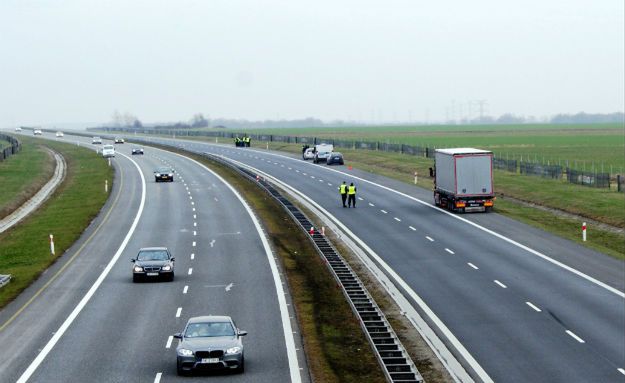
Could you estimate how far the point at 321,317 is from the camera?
34.7m

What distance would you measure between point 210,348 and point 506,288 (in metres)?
17.4

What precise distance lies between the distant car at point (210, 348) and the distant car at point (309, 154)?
96.6m

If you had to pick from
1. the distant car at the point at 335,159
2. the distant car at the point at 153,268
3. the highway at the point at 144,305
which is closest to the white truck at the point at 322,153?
the distant car at the point at 335,159

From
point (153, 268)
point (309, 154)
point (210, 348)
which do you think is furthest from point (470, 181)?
point (309, 154)

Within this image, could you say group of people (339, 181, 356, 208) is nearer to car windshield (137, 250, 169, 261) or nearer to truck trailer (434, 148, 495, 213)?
truck trailer (434, 148, 495, 213)

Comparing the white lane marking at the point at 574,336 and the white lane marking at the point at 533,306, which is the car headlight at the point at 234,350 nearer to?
the white lane marking at the point at 574,336

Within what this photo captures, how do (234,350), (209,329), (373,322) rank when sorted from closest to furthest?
1. (234,350)
2. (209,329)
3. (373,322)

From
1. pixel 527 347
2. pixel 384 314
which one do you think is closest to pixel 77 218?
pixel 384 314

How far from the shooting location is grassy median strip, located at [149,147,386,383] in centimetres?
2698

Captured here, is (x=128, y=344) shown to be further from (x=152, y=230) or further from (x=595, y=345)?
(x=152, y=230)

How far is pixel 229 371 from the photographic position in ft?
86.9

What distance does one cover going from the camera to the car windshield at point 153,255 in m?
43.8

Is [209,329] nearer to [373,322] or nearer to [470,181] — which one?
[373,322]

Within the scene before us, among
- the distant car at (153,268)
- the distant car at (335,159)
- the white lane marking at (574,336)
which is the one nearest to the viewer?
the white lane marking at (574,336)
